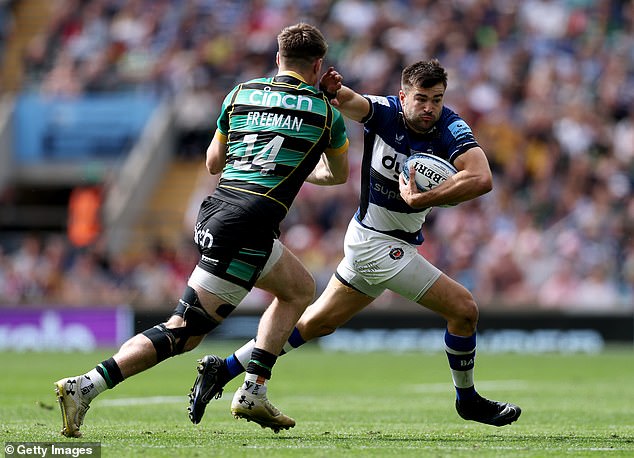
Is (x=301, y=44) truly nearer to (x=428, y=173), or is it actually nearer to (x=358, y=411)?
(x=428, y=173)

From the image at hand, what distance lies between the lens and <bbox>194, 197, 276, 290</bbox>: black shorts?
7.14 m

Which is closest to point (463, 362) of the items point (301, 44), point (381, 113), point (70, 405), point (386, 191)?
point (386, 191)

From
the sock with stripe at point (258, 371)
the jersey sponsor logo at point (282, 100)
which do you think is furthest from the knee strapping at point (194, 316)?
the jersey sponsor logo at point (282, 100)

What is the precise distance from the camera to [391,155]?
818 centimetres

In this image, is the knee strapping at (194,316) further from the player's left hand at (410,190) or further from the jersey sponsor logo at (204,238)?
the player's left hand at (410,190)

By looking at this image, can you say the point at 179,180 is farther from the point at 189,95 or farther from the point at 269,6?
the point at 269,6

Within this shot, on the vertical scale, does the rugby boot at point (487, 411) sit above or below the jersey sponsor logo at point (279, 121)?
below

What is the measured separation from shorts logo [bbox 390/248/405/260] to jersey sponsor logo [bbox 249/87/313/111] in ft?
4.38

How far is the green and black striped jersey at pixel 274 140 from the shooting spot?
7270 millimetres

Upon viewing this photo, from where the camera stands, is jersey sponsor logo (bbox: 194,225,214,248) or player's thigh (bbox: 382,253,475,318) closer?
jersey sponsor logo (bbox: 194,225,214,248)

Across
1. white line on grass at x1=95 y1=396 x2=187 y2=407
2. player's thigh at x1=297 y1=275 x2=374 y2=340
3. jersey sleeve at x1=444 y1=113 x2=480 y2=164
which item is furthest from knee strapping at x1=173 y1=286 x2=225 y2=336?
white line on grass at x1=95 y1=396 x2=187 y2=407

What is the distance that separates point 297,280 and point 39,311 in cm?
1487

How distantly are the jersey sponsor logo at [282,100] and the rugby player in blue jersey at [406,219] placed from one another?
14.7 inches

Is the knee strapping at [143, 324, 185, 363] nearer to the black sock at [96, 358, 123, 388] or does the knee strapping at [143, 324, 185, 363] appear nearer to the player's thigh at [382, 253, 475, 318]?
the black sock at [96, 358, 123, 388]
